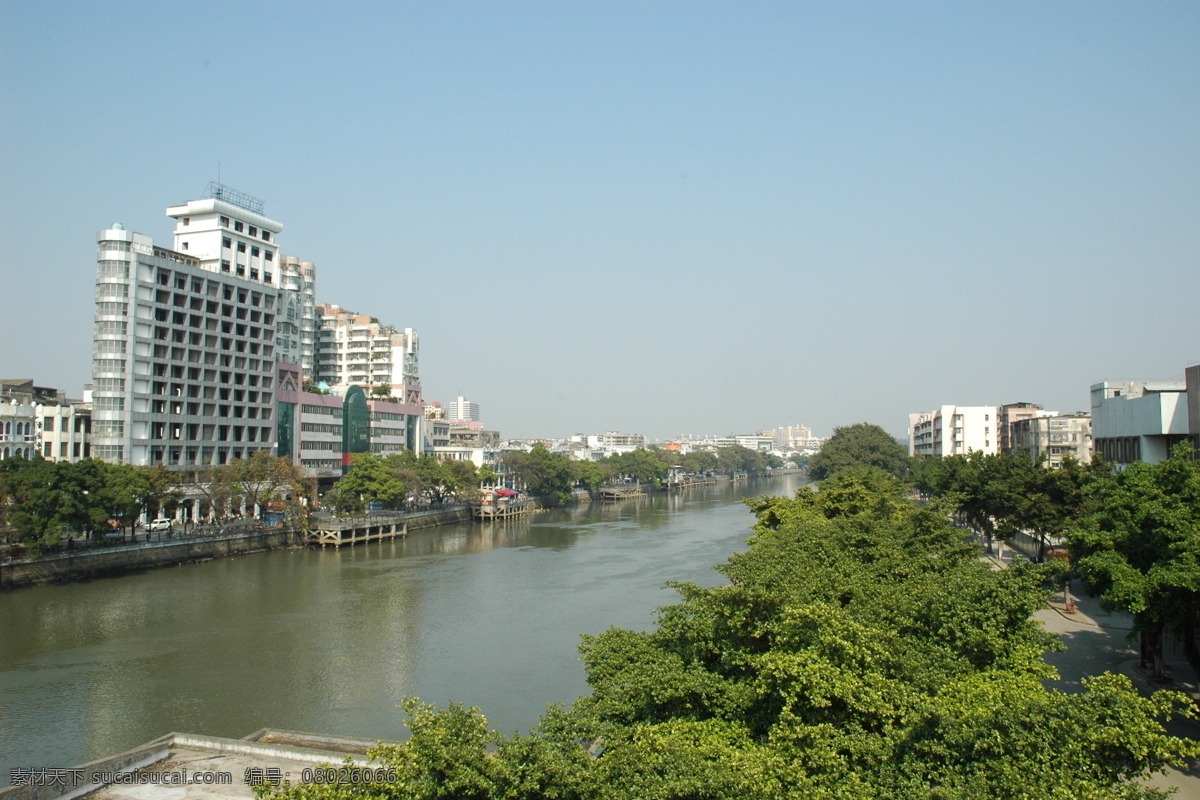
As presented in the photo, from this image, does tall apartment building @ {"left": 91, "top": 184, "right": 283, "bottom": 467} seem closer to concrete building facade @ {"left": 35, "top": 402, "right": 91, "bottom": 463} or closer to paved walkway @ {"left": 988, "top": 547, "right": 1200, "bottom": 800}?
concrete building facade @ {"left": 35, "top": 402, "right": 91, "bottom": 463}

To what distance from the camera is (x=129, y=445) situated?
37.4m

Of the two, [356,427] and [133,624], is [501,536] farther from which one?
[133,624]

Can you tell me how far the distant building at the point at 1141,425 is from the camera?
22.8m

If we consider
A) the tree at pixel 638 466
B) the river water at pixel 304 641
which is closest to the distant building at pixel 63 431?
the river water at pixel 304 641

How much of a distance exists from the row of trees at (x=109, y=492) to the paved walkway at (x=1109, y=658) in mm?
27600

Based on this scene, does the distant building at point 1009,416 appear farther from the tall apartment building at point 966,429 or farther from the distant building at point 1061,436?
the distant building at point 1061,436

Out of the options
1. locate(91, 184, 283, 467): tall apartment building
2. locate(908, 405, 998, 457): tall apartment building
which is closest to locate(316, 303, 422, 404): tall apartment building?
locate(91, 184, 283, 467): tall apartment building

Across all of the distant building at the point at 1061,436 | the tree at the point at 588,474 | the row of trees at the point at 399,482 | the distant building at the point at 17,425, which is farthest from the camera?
the tree at the point at 588,474

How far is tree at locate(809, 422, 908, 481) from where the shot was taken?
61.8 m

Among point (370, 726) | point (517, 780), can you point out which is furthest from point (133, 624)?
point (517, 780)

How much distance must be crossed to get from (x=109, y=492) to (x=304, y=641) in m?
12.6

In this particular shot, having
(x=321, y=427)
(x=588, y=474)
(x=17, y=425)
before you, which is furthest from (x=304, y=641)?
(x=588, y=474)

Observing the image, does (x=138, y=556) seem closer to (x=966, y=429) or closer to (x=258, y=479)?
(x=258, y=479)

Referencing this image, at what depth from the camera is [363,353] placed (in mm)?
66500
